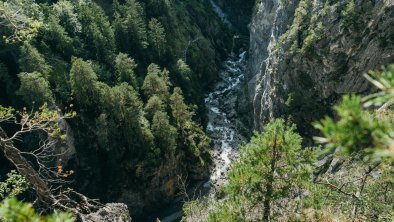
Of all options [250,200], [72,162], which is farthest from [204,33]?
[250,200]

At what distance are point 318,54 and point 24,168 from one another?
4732 cm

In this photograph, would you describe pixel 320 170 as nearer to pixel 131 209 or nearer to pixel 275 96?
pixel 275 96

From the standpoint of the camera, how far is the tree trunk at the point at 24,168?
9906 mm

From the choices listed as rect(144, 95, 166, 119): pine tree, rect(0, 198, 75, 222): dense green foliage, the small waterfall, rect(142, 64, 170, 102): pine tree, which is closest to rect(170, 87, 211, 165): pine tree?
rect(142, 64, 170, 102): pine tree

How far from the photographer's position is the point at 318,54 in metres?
51.5

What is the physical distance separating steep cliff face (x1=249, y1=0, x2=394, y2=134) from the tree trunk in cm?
4312

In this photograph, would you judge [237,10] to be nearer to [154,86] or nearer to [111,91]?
[154,86]

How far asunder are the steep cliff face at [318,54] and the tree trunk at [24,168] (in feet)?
141

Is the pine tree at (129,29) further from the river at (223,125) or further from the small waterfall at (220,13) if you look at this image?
the small waterfall at (220,13)

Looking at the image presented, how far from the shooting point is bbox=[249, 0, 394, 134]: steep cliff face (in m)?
45.9

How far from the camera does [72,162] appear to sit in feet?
178

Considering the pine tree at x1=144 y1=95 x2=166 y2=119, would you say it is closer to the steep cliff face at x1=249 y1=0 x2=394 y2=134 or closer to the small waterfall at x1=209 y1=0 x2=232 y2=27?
the steep cliff face at x1=249 y1=0 x2=394 y2=134

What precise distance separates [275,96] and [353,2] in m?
17.7

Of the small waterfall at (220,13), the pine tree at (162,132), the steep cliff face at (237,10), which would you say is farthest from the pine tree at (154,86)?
the steep cliff face at (237,10)
